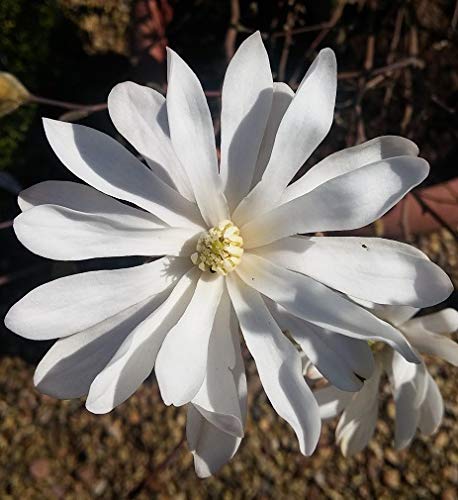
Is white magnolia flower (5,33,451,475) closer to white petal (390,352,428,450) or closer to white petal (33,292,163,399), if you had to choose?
white petal (33,292,163,399)

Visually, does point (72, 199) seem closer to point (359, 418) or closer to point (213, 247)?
point (213, 247)

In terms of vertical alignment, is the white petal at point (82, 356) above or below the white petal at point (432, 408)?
above

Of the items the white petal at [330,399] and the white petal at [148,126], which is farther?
the white petal at [330,399]

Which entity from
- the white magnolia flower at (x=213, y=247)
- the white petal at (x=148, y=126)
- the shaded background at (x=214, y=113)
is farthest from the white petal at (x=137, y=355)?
the shaded background at (x=214, y=113)

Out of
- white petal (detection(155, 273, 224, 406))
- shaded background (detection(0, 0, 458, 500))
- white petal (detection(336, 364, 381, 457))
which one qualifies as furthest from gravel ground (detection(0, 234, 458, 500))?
white petal (detection(155, 273, 224, 406))

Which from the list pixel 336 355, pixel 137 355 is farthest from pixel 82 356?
pixel 336 355

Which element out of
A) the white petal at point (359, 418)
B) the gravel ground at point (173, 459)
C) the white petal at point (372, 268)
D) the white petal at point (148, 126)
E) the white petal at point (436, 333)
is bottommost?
the gravel ground at point (173, 459)

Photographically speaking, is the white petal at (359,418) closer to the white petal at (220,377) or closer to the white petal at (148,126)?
the white petal at (220,377)
